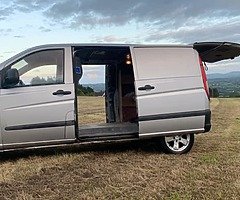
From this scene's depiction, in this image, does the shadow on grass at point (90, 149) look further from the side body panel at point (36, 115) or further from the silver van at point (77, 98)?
the side body panel at point (36, 115)

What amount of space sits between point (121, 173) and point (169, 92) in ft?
6.38

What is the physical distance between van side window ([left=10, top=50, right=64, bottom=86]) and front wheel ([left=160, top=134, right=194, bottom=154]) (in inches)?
84.5

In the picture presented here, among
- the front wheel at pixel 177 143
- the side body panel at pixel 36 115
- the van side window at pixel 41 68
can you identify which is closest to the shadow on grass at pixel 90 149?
the front wheel at pixel 177 143

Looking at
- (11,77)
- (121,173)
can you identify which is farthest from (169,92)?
(11,77)

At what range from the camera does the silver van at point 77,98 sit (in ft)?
22.3

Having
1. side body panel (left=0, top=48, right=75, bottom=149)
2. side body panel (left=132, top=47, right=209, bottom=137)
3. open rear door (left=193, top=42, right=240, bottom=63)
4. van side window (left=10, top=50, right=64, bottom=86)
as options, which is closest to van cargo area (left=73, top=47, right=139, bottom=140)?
side body panel (left=132, top=47, right=209, bottom=137)

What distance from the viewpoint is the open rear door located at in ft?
25.6

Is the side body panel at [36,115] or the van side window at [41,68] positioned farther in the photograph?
the van side window at [41,68]

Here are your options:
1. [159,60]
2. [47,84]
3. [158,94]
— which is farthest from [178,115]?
[47,84]

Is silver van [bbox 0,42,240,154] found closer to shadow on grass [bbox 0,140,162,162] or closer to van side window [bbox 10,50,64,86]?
van side window [bbox 10,50,64,86]

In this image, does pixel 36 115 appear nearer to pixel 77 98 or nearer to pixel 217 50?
pixel 77 98

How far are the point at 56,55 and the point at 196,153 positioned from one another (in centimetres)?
296

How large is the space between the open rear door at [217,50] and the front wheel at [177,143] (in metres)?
1.62

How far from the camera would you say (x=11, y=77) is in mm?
6672
